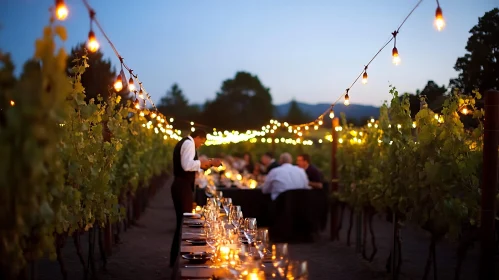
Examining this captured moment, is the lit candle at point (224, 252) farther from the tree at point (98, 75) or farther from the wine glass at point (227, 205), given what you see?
the tree at point (98, 75)

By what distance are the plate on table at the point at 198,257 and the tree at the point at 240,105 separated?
46363mm

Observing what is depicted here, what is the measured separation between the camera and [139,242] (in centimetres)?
1064

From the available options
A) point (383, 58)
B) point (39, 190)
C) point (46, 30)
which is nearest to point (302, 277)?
point (39, 190)

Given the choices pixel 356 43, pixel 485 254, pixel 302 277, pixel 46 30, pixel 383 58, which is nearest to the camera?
pixel 46 30

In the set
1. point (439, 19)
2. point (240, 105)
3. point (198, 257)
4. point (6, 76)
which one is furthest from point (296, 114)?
point (6, 76)

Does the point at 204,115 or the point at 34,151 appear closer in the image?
the point at 34,151

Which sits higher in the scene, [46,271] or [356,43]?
[356,43]

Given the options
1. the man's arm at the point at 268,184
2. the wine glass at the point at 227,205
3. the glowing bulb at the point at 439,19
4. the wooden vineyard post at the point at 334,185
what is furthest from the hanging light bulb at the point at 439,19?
the wooden vineyard post at the point at 334,185

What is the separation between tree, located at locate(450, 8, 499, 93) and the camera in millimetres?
11273

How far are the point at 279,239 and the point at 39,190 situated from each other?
7787 millimetres

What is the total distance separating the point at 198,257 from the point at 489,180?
7.89 ft

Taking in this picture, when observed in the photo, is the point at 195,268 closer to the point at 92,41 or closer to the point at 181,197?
the point at 92,41

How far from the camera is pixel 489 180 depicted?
5262 mm

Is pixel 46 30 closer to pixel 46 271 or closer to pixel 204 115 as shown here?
pixel 46 271
